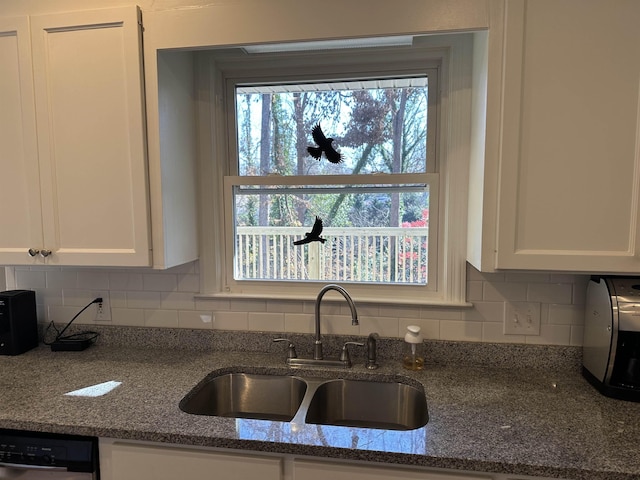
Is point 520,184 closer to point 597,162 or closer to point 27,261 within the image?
point 597,162

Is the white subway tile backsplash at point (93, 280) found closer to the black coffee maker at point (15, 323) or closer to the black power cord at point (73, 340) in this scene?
the black power cord at point (73, 340)

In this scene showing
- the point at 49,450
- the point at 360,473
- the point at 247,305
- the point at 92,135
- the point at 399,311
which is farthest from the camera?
the point at 247,305

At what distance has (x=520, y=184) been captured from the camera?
4.14ft

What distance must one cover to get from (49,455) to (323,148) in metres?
1.44

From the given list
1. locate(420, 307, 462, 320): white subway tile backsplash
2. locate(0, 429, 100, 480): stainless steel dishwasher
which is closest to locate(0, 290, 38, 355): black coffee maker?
locate(0, 429, 100, 480): stainless steel dishwasher

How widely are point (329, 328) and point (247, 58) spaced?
1.21 meters

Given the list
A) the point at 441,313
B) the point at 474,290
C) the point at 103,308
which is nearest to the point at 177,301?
the point at 103,308

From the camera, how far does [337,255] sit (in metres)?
1.81

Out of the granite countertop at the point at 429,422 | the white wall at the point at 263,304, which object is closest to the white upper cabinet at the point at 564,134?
the white wall at the point at 263,304

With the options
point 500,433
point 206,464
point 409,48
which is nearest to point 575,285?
point 500,433

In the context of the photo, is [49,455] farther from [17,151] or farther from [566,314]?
[566,314]

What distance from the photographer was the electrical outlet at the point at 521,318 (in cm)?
157

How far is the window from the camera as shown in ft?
5.56

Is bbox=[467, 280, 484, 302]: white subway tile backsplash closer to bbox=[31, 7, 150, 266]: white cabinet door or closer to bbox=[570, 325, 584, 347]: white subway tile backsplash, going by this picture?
bbox=[570, 325, 584, 347]: white subway tile backsplash
